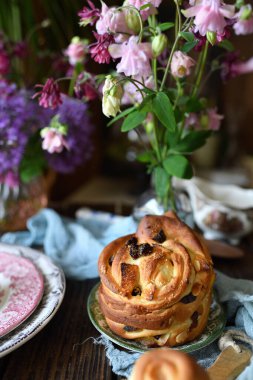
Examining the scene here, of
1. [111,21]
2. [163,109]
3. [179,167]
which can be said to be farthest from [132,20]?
[179,167]

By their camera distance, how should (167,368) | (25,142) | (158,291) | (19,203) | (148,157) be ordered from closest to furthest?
(167,368)
(158,291)
(148,157)
(25,142)
(19,203)

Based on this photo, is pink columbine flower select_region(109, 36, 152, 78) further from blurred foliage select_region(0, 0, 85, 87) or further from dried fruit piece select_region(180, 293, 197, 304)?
blurred foliage select_region(0, 0, 85, 87)

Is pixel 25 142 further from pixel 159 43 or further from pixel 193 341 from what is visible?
pixel 193 341

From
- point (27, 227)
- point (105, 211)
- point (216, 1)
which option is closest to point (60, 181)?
point (105, 211)

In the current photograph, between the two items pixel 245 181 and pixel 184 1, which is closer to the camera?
pixel 184 1

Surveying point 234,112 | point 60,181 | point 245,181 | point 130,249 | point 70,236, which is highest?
point 130,249

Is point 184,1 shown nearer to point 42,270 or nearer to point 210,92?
point 42,270

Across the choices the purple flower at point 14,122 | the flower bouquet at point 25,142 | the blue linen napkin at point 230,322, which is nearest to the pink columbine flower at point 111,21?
the flower bouquet at point 25,142
